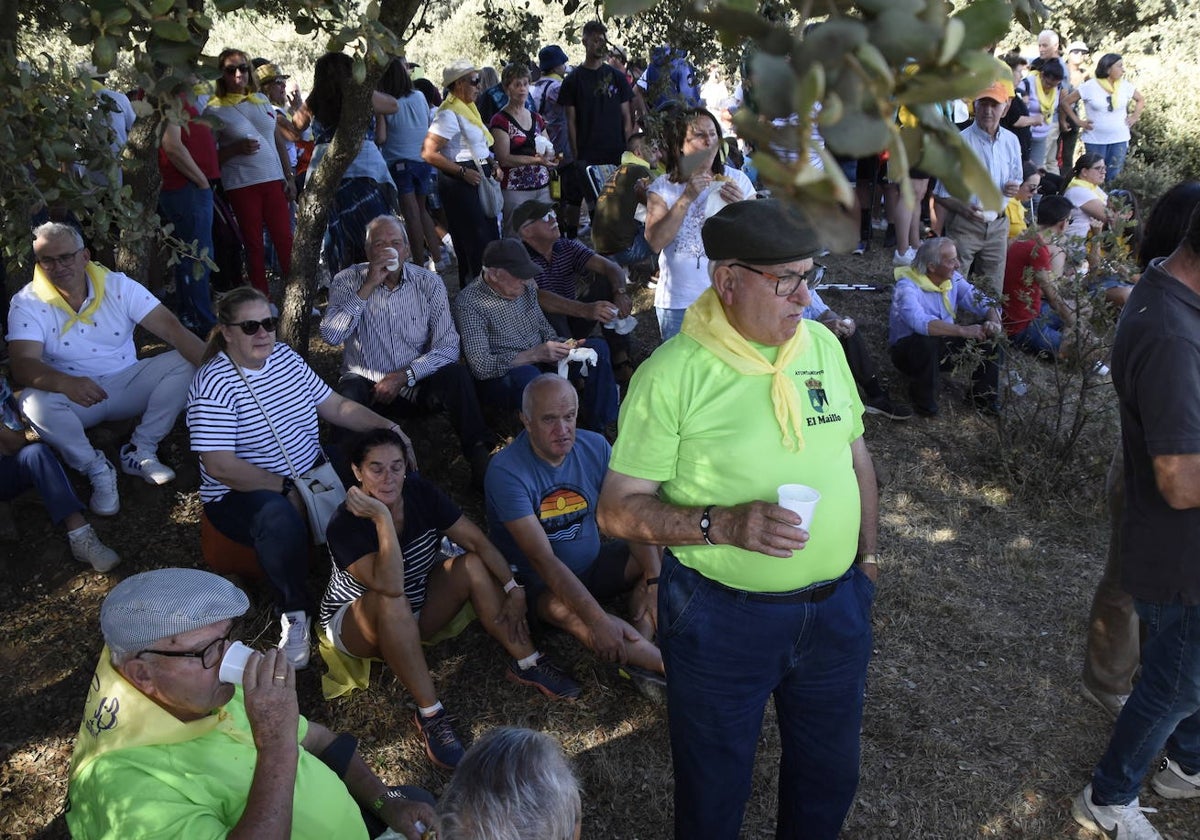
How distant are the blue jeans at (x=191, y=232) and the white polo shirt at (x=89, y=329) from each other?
3.93ft

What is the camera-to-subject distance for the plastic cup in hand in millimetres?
1971

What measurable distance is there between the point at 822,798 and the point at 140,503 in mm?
3293

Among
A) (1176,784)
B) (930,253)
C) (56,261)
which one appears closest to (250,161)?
(56,261)

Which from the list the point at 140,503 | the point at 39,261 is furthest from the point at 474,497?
the point at 39,261

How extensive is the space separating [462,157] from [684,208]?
2170 mm

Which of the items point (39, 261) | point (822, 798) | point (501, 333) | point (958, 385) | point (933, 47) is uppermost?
point (933, 47)

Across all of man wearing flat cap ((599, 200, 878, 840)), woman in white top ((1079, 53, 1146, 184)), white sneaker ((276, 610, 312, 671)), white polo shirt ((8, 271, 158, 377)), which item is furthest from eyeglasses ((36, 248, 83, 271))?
woman in white top ((1079, 53, 1146, 184))

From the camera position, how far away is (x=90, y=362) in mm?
4312

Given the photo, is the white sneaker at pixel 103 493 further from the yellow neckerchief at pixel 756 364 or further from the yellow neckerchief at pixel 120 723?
the yellow neckerchief at pixel 756 364

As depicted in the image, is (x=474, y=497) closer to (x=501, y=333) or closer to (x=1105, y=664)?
(x=501, y=333)

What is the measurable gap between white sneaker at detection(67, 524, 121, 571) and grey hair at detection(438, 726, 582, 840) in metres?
2.63

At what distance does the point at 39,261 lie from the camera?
4121 millimetres

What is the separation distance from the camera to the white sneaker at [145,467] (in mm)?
4332

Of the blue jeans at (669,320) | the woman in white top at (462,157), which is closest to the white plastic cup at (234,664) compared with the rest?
the blue jeans at (669,320)
